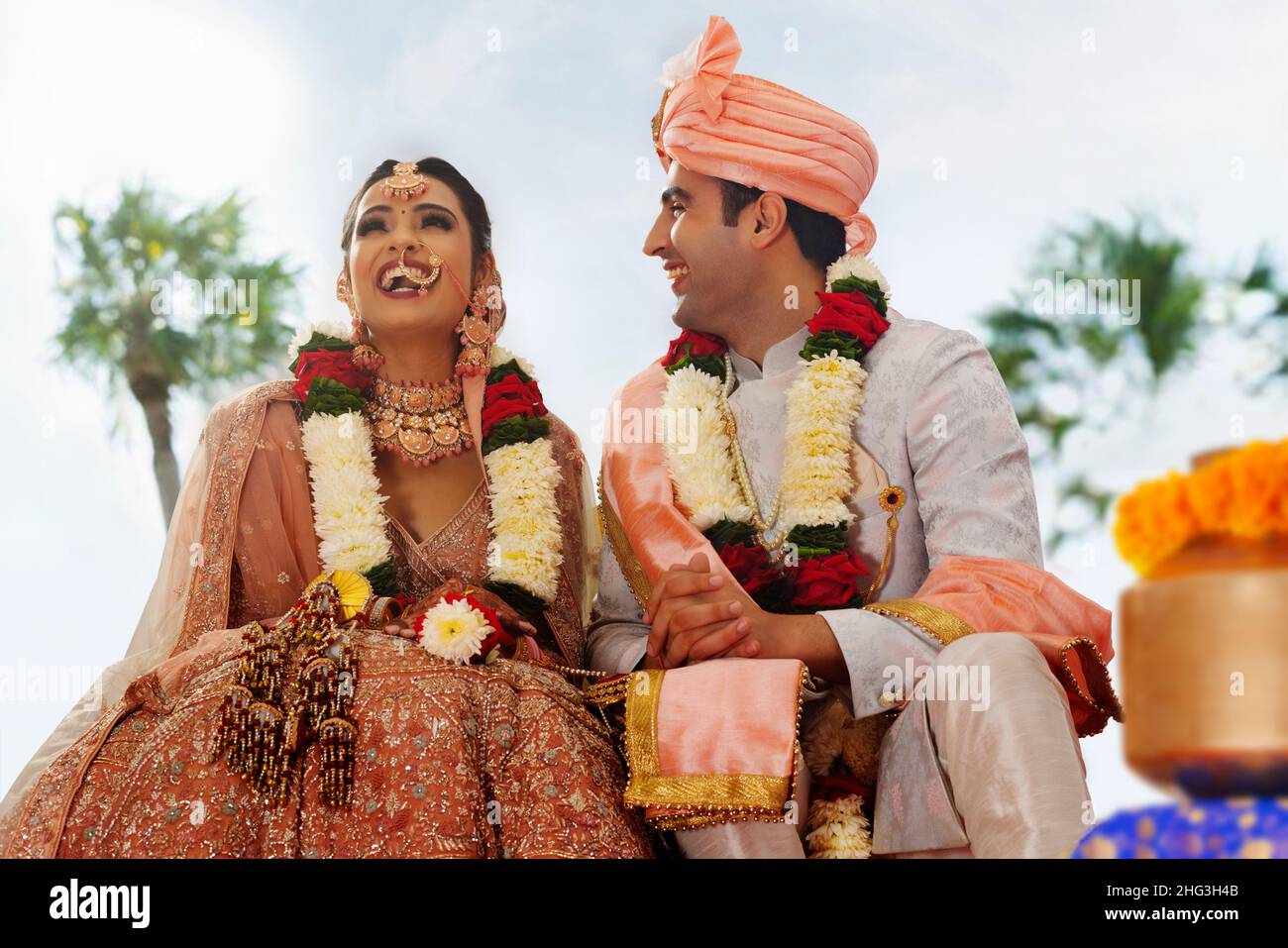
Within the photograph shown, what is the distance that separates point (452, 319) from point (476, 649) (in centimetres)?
110

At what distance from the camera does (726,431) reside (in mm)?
3711

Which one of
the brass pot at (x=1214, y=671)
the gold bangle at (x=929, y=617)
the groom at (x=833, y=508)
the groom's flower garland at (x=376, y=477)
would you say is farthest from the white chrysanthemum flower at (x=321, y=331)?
the brass pot at (x=1214, y=671)

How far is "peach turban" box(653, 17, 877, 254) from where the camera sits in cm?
380

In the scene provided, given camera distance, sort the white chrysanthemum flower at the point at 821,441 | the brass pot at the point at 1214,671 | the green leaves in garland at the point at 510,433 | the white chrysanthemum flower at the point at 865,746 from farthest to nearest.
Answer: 1. the green leaves in garland at the point at 510,433
2. the white chrysanthemum flower at the point at 821,441
3. the white chrysanthemum flower at the point at 865,746
4. the brass pot at the point at 1214,671

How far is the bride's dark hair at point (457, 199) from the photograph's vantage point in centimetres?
394

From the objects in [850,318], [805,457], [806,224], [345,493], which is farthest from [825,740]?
[806,224]

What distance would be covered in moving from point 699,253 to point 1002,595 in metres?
1.24

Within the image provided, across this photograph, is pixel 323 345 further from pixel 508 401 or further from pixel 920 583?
pixel 920 583

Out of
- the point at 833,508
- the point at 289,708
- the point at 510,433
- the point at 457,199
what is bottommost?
the point at 289,708

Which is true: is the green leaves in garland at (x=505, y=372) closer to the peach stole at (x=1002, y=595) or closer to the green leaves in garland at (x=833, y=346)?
the peach stole at (x=1002, y=595)

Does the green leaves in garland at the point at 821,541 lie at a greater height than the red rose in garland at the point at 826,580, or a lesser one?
greater

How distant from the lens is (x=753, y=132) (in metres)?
3.80

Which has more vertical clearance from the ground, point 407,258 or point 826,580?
point 407,258
